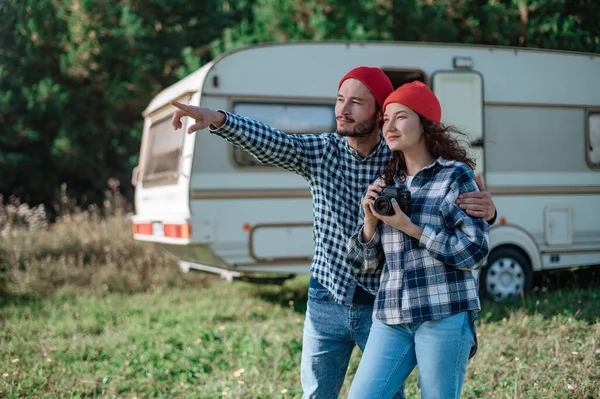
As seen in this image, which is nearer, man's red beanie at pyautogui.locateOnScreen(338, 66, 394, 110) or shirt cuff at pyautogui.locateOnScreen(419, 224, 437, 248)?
shirt cuff at pyautogui.locateOnScreen(419, 224, 437, 248)

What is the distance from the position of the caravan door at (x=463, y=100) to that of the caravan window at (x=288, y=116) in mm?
1264

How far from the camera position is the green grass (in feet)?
14.0

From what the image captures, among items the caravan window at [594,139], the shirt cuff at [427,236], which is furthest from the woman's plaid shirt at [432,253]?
the caravan window at [594,139]

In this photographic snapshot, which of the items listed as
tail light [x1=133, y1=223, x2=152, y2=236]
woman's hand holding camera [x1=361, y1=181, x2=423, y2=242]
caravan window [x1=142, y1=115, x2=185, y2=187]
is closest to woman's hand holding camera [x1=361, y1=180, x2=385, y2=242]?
woman's hand holding camera [x1=361, y1=181, x2=423, y2=242]

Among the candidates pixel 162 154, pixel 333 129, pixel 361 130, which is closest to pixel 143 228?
pixel 162 154

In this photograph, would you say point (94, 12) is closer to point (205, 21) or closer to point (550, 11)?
point (205, 21)

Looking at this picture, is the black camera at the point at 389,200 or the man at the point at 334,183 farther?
the man at the point at 334,183

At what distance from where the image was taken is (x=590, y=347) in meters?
4.53

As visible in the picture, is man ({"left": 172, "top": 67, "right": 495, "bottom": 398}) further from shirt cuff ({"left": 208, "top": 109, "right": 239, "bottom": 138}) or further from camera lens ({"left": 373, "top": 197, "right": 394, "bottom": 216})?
camera lens ({"left": 373, "top": 197, "right": 394, "bottom": 216})

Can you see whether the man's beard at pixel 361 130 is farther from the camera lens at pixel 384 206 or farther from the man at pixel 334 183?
the camera lens at pixel 384 206

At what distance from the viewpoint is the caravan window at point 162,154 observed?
6676 millimetres

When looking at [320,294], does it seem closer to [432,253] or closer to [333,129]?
[432,253]

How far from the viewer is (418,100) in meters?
2.42

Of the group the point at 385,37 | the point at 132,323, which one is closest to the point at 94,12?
the point at 385,37
